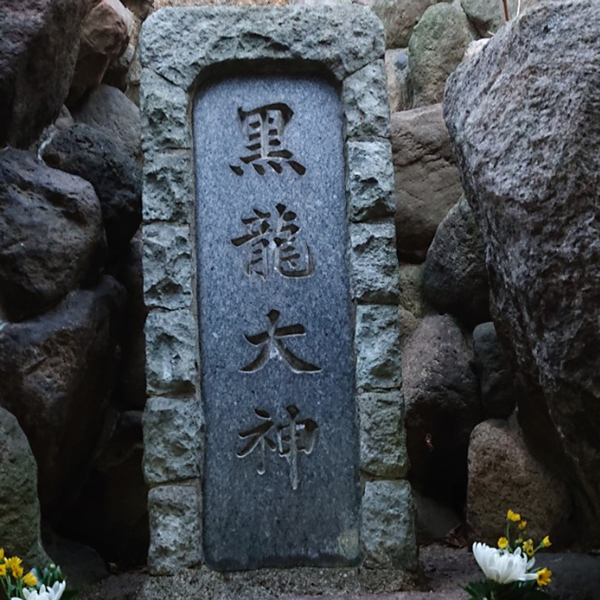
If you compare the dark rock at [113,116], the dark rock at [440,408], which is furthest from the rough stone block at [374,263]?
the dark rock at [113,116]

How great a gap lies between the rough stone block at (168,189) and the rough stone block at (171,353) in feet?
1.27

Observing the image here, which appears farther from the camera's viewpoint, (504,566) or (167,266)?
(167,266)

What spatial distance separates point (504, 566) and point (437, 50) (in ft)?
9.75

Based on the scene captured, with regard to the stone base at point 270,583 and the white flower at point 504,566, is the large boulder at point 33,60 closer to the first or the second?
the stone base at point 270,583

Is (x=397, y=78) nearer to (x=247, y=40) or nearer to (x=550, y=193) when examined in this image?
(x=247, y=40)

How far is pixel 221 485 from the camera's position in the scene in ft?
10.2

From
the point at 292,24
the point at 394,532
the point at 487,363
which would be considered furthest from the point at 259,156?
the point at 394,532

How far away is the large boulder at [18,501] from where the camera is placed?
2818 millimetres

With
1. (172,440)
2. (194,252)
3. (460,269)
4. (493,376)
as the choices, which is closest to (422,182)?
(460,269)

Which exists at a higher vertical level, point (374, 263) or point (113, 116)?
point (113, 116)

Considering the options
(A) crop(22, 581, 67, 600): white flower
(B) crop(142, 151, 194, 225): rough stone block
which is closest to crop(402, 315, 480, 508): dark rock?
(B) crop(142, 151, 194, 225): rough stone block

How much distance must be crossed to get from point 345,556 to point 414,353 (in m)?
1.01

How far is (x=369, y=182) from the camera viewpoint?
10.9ft

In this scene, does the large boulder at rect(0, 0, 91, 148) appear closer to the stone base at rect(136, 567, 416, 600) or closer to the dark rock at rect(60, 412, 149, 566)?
the dark rock at rect(60, 412, 149, 566)
